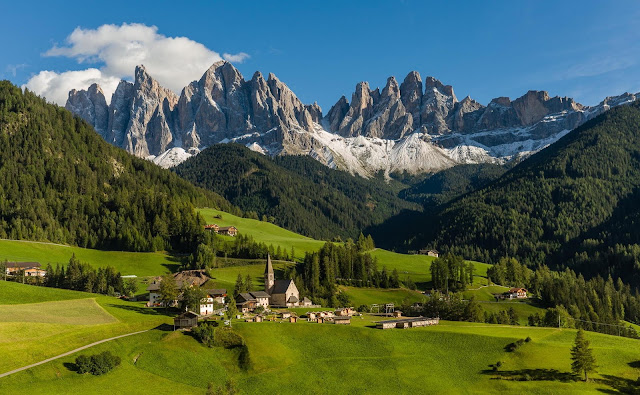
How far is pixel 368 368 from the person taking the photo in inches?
3748

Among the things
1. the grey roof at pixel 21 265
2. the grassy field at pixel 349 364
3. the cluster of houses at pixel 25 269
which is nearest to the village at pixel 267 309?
the grassy field at pixel 349 364

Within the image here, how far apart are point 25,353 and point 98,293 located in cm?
6223

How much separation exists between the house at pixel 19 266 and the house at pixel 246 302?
6498 centimetres

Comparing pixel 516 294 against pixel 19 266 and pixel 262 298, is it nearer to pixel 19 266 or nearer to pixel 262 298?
pixel 262 298

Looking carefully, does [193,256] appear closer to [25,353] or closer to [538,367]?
[25,353]

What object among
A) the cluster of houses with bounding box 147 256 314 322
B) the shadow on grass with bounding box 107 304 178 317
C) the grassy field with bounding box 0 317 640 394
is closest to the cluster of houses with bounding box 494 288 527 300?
the cluster of houses with bounding box 147 256 314 322

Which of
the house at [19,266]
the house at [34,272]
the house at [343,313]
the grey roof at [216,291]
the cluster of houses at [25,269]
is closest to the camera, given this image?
the house at [343,313]

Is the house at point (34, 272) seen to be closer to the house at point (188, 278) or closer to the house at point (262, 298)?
the house at point (188, 278)

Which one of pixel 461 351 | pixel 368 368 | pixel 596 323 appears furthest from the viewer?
pixel 596 323

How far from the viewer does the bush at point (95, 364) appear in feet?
293

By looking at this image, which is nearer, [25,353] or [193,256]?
[25,353]

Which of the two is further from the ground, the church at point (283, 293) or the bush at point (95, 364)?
the church at point (283, 293)

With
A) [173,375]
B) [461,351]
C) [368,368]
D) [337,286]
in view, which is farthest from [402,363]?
[337,286]

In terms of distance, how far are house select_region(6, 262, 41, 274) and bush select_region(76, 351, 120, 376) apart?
262 ft
